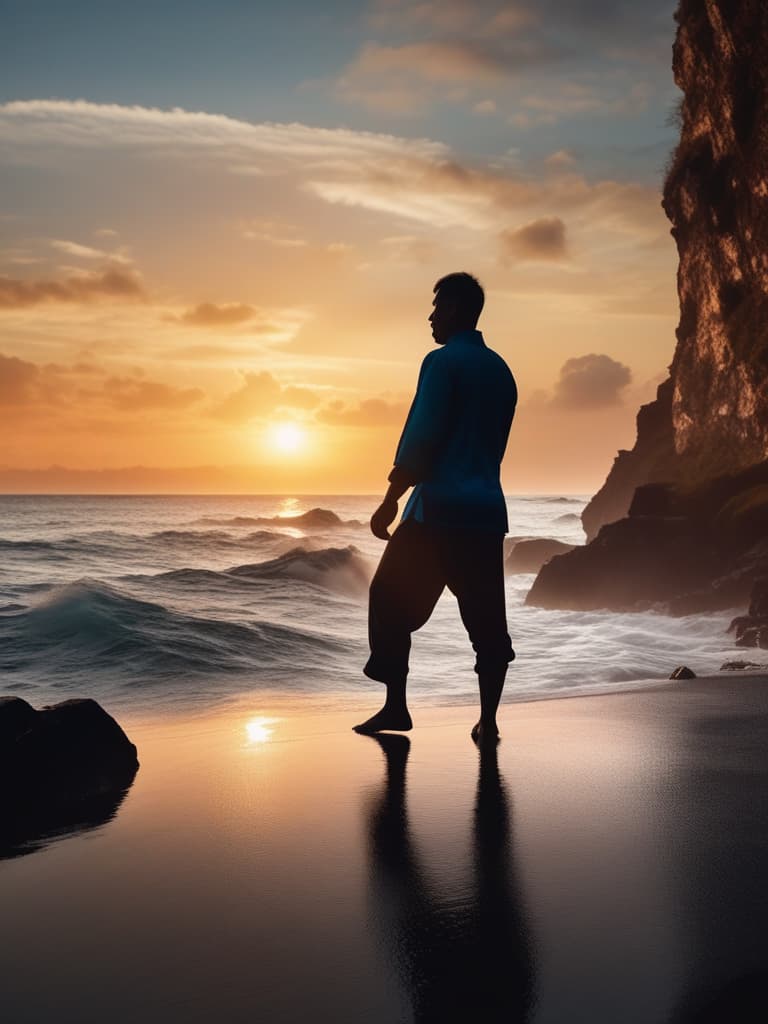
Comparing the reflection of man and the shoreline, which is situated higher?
the reflection of man

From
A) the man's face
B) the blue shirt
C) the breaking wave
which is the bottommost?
the breaking wave

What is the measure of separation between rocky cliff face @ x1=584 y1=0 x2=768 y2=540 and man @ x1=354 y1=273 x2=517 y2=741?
22.2m

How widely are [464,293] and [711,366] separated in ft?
87.1

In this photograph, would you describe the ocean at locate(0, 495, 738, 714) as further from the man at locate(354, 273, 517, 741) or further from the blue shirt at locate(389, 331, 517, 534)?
the blue shirt at locate(389, 331, 517, 534)

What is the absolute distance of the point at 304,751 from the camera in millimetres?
4301

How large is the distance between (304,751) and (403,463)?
4.68 feet

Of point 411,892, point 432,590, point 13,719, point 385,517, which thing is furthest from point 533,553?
point 411,892

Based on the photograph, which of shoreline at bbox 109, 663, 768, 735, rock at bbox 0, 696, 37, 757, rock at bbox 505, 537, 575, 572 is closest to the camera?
rock at bbox 0, 696, 37, 757

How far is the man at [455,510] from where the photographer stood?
4324 mm

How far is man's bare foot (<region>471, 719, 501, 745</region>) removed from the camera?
4359mm

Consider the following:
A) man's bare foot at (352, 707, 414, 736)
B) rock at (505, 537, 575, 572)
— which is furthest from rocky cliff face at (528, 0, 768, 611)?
man's bare foot at (352, 707, 414, 736)

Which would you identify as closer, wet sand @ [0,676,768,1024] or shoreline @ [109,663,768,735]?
wet sand @ [0,676,768,1024]

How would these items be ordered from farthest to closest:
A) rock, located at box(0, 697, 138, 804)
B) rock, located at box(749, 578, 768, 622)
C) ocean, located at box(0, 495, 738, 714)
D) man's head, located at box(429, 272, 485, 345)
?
1. rock, located at box(749, 578, 768, 622)
2. ocean, located at box(0, 495, 738, 714)
3. man's head, located at box(429, 272, 485, 345)
4. rock, located at box(0, 697, 138, 804)

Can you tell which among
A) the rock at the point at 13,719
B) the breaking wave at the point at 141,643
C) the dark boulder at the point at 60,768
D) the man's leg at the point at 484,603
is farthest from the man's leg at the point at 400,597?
the breaking wave at the point at 141,643
